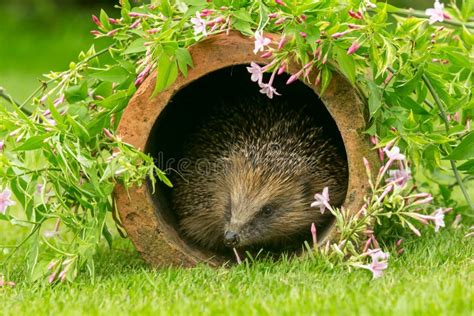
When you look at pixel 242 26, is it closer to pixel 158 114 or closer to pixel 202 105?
pixel 158 114

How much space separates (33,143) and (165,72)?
1.94 feet

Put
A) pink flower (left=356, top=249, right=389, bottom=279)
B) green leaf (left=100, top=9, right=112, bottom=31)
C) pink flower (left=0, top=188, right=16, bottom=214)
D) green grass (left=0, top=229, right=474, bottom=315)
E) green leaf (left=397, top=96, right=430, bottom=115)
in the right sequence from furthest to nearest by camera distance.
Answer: green leaf (left=100, top=9, right=112, bottom=31), green leaf (left=397, top=96, right=430, bottom=115), pink flower (left=0, top=188, right=16, bottom=214), pink flower (left=356, top=249, right=389, bottom=279), green grass (left=0, top=229, right=474, bottom=315)

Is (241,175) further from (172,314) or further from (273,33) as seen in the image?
(172,314)

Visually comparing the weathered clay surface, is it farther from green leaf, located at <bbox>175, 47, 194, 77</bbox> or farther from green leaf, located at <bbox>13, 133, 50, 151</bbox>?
green leaf, located at <bbox>13, 133, 50, 151</bbox>

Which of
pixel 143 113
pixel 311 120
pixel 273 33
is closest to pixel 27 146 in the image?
pixel 143 113

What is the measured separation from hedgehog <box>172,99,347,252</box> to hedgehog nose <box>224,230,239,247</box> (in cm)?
12

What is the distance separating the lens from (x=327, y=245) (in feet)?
11.9

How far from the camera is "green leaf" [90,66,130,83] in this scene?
389 cm

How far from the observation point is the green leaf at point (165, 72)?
3.73 m

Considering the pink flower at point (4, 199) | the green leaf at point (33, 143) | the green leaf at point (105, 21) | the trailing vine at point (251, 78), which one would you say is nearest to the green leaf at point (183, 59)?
the trailing vine at point (251, 78)

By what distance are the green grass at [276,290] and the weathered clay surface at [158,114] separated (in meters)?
0.13

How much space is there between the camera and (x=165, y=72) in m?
3.74

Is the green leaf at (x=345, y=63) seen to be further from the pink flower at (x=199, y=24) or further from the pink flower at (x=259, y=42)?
the pink flower at (x=199, y=24)

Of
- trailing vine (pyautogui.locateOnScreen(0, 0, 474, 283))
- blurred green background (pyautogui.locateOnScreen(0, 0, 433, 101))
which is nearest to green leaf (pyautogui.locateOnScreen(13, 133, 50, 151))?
trailing vine (pyautogui.locateOnScreen(0, 0, 474, 283))
